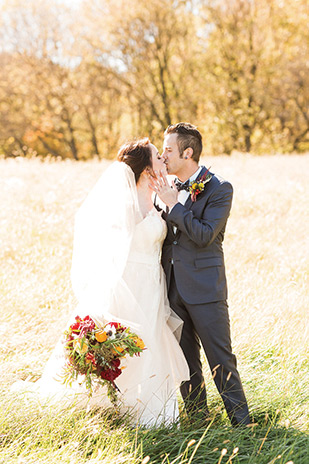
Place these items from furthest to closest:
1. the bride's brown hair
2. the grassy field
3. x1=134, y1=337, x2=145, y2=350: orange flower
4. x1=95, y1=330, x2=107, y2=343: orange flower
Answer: the bride's brown hair < x1=134, y1=337, x2=145, y2=350: orange flower < x1=95, y1=330, x2=107, y2=343: orange flower < the grassy field

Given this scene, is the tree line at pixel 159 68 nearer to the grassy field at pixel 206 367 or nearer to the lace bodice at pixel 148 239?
the grassy field at pixel 206 367

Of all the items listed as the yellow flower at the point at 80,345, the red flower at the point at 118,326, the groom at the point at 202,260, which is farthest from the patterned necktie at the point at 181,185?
the yellow flower at the point at 80,345

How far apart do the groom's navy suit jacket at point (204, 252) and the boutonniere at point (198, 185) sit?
0.04 meters

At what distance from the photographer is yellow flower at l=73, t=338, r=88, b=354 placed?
3.81 m

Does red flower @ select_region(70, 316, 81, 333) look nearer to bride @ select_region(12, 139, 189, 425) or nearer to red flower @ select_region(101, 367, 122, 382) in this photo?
bride @ select_region(12, 139, 189, 425)

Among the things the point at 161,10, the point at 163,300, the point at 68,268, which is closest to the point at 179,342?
the point at 163,300

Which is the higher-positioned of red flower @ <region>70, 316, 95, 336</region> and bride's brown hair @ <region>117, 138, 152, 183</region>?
bride's brown hair @ <region>117, 138, 152, 183</region>

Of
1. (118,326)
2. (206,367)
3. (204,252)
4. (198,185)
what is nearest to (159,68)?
(206,367)

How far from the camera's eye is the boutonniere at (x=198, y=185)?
4.30 meters

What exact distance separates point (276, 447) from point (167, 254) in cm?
173

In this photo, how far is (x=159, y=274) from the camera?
455cm

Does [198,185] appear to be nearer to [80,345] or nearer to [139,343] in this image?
[139,343]

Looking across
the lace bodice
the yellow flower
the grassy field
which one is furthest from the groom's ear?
the grassy field

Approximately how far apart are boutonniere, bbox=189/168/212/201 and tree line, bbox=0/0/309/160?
20949 millimetres
